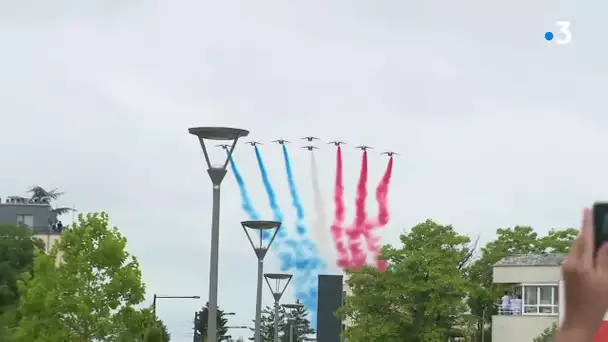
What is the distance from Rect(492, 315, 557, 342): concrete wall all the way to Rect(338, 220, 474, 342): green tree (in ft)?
9.39

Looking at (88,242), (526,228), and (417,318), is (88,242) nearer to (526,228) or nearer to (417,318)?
(417,318)

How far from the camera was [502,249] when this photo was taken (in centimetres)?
9825

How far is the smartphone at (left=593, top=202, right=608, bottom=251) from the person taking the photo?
3.01 metres

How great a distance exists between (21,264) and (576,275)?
10016 cm

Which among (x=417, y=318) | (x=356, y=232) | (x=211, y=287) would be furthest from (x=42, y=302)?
(x=356, y=232)

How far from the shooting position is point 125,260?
2154 inches

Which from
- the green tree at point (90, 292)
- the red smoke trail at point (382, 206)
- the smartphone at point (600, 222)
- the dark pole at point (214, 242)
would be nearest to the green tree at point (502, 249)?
the red smoke trail at point (382, 206)

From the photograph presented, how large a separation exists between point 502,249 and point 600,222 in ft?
316

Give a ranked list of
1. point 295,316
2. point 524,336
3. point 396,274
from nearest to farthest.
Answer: point 524,336
point 396,274
point 295,316

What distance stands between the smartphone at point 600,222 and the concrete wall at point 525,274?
2873 inches

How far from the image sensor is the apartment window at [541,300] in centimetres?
7512

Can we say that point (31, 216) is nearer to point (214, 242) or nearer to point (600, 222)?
point (214, 242)

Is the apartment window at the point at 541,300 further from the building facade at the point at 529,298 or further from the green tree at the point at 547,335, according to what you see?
the green tree at the point at 547,335

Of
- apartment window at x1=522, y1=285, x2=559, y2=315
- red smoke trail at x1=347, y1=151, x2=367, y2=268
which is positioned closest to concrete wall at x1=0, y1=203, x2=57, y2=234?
red smoke trail at x1=347, y1=151, x2=367, y2=268
